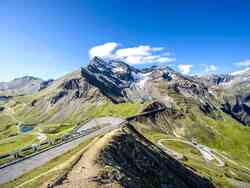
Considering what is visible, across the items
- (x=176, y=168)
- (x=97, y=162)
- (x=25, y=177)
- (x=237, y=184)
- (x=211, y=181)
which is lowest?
(x=237, y=184)

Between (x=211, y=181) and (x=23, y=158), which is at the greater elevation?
(x=23, y=158)

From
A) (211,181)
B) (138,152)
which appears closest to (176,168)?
(138,152)

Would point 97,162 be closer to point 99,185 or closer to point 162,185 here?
point 99,185

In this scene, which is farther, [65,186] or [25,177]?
[25,177]

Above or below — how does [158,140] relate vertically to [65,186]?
below

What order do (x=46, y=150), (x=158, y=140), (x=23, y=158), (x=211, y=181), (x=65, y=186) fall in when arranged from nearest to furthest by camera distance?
1. (x=65, y=186)
2. (x=23, y=158)
3. (x=46, y=150)
4. (x=211, y=181)
5. (x=158, y=140)

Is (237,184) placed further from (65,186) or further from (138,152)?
(65,186)

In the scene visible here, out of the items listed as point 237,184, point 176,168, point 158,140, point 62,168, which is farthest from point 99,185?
point 158,140

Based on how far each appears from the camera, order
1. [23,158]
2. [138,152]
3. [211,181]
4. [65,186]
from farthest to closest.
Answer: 1. [211,181]
2. [23,158]
3. [138,152]
4. [65,186]

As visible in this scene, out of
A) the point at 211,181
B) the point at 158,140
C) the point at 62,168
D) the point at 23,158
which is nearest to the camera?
the point at 62,168
